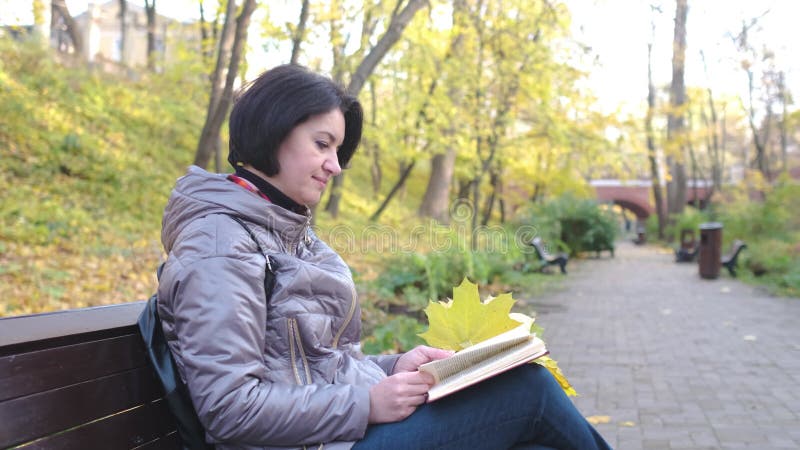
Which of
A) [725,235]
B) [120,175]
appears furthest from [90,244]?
[725,235]

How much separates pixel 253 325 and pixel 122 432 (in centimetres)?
46

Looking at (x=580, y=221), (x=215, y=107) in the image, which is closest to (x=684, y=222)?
(x=580, y=221)

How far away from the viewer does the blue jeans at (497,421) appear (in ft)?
6.22

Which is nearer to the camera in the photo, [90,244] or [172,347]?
[172,347]

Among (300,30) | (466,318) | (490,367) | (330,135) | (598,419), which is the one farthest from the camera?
(300,30)

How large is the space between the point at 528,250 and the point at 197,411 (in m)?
14.0

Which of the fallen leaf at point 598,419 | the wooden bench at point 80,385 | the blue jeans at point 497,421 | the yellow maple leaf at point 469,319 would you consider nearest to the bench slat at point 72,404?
the wooden bench at point 80,385

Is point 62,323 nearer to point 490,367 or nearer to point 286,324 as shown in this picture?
point 286,324

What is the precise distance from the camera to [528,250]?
Answer: 15438mm

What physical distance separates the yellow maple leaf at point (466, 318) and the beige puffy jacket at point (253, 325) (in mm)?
323

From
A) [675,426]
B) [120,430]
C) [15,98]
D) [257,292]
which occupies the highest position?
[15,98]

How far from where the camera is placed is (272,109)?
2.07 metres

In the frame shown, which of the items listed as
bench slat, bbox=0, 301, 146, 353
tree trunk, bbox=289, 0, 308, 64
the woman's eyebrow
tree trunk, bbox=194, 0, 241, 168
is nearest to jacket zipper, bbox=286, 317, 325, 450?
bench slat, bbox=0, 301, 146, 353

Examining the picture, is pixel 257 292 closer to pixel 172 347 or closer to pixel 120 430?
pixel 172 347
